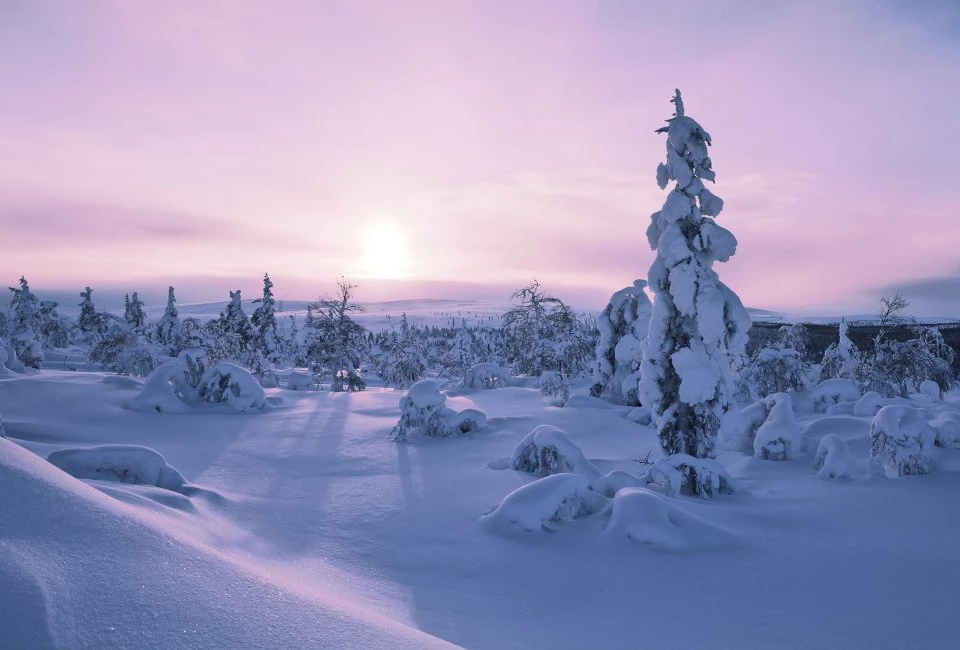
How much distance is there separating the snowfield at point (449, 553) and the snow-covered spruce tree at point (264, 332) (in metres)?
34.2

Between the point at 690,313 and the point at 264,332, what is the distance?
46.0 metres

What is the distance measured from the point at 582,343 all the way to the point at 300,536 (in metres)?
28.0

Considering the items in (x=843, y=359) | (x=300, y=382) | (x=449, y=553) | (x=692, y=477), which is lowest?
(x=300, y=382)

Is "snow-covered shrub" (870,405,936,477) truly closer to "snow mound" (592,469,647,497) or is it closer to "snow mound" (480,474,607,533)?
"snow mound" (592,469,647,497)

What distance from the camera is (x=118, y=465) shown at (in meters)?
7.20

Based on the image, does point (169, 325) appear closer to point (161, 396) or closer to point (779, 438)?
point (161, 396)

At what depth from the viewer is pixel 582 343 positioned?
3312cm

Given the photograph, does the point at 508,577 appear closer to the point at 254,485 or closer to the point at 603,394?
the point at 254,485

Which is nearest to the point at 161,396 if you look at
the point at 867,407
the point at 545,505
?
the point at 545,505

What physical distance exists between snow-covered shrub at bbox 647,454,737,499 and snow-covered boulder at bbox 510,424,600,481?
3.81 feet

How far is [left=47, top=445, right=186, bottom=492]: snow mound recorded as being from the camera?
699cm

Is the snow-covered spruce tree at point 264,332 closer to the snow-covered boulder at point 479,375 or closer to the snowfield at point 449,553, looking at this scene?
the snow-covered boulder at point 479,375

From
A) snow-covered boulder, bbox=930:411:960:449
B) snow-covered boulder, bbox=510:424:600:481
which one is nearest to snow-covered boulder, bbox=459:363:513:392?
snow-covered boulder, bbox=510:424:600:481

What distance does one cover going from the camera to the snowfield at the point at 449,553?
8.43 ft
